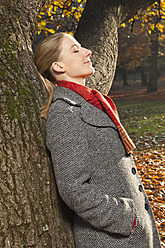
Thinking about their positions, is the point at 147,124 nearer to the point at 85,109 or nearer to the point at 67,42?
the point at 67,42

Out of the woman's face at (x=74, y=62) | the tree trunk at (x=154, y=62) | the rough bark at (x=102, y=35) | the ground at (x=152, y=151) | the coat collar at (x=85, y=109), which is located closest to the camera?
the coat collar at (x=85, y=109)

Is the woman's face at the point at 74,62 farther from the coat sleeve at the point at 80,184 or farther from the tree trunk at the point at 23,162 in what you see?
the coat sleeve at the point at 80,184

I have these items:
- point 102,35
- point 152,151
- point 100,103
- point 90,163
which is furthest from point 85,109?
point 152,151

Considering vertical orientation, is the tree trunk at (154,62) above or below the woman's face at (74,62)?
below

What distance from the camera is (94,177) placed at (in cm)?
162

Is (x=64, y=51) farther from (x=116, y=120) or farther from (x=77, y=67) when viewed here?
(x=116, y=120)

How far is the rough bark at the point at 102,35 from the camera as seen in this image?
10.4ft

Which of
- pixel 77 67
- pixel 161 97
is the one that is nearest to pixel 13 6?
pixel 77 67

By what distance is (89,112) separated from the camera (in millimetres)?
1706

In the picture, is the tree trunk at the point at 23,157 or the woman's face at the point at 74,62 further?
the woman's face at the point at 74,62

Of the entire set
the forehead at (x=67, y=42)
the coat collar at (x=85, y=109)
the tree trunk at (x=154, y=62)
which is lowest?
the tree trunk at (x=154, y=62)

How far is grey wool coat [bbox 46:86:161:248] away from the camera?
150 centimetres

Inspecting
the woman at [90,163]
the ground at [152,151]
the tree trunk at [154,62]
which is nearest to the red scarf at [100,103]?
the woman at [90,163]

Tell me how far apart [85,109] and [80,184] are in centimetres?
49
